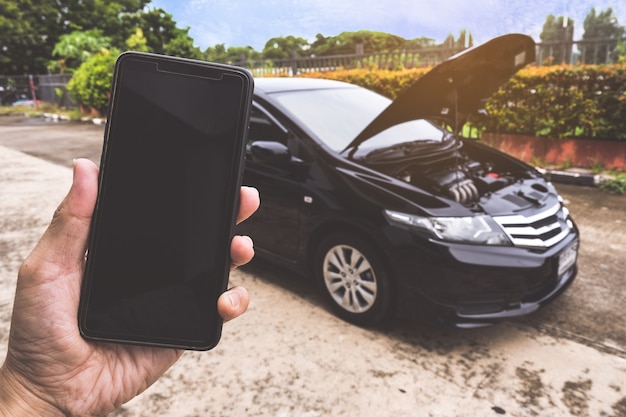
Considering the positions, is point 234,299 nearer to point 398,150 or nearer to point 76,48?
point 398,150

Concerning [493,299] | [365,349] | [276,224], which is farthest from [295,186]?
[493,299]

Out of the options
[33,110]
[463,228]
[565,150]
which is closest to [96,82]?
[33,110]

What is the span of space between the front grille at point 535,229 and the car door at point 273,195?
132 cm

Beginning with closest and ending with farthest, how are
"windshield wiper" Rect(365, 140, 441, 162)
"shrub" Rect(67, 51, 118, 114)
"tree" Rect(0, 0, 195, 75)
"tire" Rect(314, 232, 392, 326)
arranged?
1. "tire" Rect(314, 232, 392, 326)
2. "windshield wiper" Rect(365, 140, 441, 162)
3. "shrub" Rect(67, 51, 118, 114)
4. "tree" Rect(0, 0, 195, 75)

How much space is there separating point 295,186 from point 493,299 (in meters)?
1.43

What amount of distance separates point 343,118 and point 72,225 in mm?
2666

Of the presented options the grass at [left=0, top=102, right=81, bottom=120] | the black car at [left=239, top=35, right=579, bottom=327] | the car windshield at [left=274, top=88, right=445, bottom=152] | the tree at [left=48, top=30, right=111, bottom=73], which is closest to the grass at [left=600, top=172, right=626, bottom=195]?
the black car at [left=239, top=35, right=579, bottom=327]

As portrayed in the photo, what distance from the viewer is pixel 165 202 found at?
1.28 m

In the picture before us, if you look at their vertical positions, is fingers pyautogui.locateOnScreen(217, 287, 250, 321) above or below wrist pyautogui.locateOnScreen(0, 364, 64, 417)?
above

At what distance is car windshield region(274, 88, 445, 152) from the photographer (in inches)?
135

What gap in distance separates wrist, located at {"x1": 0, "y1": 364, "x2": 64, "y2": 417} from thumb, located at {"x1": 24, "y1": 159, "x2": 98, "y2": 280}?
0.97 ft

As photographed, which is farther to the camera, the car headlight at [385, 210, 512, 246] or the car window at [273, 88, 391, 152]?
the car window at [273, 88, 391, 152]

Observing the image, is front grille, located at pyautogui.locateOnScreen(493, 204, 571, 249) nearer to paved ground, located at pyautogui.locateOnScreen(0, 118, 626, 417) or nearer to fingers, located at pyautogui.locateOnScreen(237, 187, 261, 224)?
paved ground, located at pyautogui.locateOnScreen(0, 118, 626, 417)

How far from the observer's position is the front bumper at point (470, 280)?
262cm
